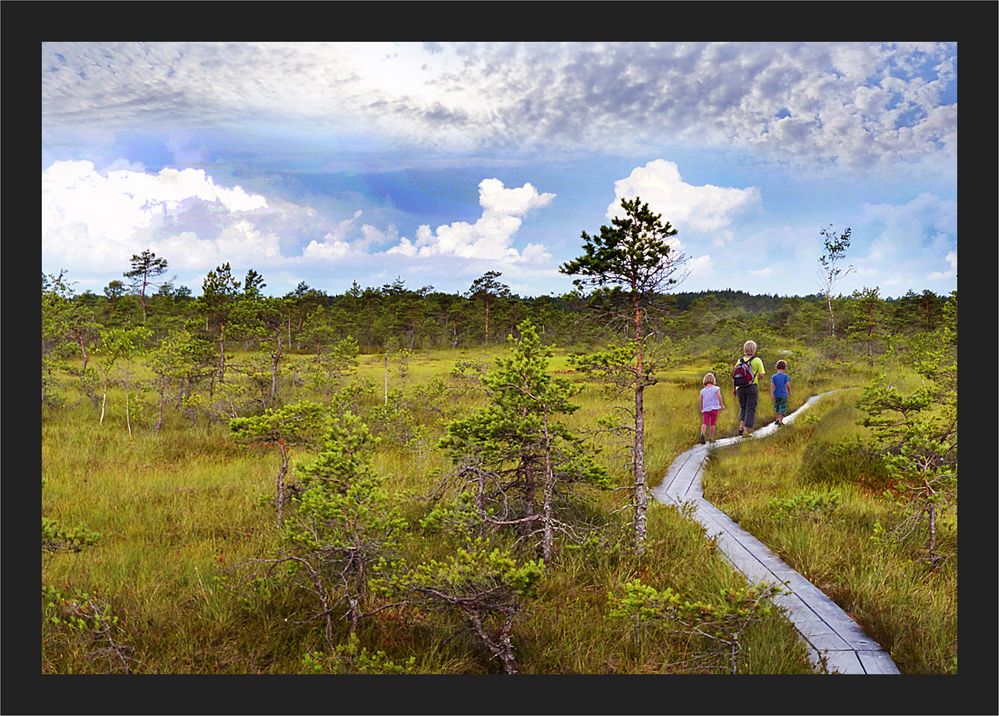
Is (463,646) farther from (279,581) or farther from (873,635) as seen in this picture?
(873,635)

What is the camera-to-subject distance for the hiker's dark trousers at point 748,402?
5637 millimetres

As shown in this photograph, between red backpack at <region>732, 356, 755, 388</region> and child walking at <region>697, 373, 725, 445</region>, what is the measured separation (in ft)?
0.89

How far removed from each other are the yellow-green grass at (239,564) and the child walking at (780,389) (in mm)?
2292

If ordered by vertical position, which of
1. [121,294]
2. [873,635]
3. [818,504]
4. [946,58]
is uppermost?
[946,58]

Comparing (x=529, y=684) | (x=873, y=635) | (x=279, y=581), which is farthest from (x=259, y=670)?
(x=873, y=635)

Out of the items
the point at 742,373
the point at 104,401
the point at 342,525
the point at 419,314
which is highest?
the point at 419,314

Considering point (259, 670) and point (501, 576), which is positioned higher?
point (501, 576)

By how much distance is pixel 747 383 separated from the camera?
18.4ft

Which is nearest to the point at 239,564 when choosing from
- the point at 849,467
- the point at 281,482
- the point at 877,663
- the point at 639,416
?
the point at 281,482

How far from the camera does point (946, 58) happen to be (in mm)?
3750

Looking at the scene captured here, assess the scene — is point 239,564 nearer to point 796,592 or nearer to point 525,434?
point 525,434

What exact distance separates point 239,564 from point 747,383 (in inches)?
242

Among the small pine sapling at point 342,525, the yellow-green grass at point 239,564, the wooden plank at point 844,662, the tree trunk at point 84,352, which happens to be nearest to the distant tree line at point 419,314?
the tree trunk at point 84,352
